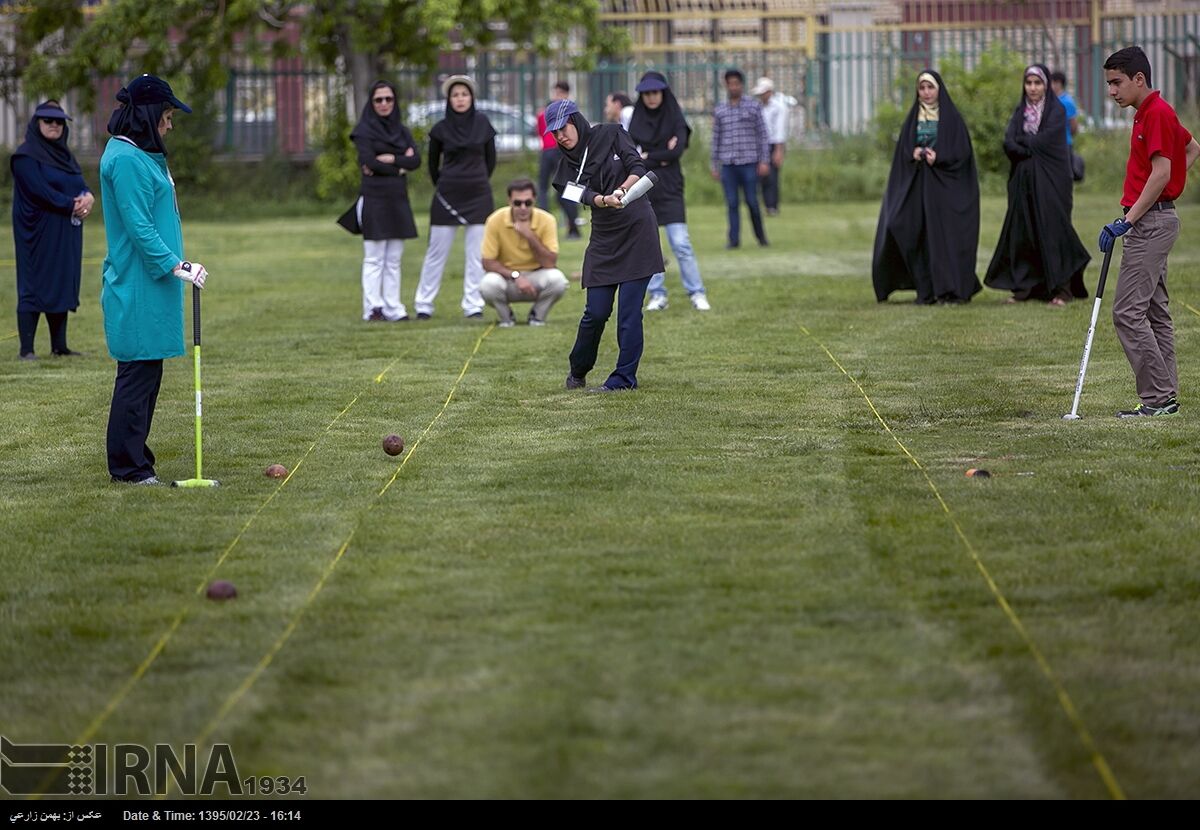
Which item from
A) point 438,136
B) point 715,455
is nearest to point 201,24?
point 438,136

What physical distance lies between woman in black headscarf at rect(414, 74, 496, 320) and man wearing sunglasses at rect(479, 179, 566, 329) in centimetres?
90

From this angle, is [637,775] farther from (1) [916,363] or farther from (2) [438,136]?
(2) [438,136]

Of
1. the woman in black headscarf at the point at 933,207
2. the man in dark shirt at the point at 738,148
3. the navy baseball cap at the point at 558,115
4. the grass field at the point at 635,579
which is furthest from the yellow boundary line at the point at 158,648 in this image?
the man in dark shirt at the point at 738,148

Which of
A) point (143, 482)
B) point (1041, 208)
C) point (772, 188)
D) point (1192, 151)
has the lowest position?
point (143, 482)

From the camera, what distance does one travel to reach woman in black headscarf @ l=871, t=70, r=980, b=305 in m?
15.1

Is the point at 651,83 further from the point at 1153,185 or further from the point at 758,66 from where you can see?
the point at 758,66

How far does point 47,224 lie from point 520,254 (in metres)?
3.43

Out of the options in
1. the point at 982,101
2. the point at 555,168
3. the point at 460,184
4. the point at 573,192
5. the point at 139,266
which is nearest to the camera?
the point at 139,266

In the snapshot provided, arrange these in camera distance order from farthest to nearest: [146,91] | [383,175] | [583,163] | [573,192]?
[383,175], [583,163], [573,192], [146,91]

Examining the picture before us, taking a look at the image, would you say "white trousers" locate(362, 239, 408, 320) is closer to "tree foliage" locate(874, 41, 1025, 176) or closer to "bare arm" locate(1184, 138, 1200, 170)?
"bare arm" locate(1184, 138, 1200, 170)

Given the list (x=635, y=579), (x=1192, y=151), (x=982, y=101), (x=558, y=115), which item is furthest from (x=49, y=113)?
(x=982, y=101)

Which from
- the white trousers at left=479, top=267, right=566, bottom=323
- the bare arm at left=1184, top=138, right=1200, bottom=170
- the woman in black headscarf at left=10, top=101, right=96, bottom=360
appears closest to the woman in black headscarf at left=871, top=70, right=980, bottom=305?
the white trousers at left=479, top=267, right=566, bottom=323

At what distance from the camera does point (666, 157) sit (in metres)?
15.0

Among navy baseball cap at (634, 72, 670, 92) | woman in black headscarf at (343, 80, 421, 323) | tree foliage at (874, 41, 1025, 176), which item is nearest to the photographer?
woman in black headscarf at (343, 80, 421, 323)
